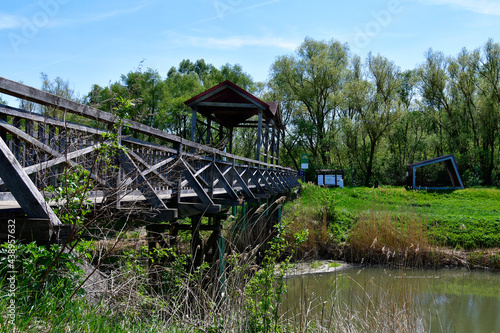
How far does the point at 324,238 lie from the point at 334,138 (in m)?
24.1

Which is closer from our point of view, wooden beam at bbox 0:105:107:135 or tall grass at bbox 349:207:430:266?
wooden beam at bbox 0:105:107:135

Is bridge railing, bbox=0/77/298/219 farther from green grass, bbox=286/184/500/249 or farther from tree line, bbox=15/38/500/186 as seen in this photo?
tree line, bbox=15/38/500/186

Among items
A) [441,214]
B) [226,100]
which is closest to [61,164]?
[226,100]

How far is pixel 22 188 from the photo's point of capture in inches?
106

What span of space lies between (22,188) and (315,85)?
35931 millimetres

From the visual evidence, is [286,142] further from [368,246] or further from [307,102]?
[368,246]

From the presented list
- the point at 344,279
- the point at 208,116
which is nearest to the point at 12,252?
the point at 344,279

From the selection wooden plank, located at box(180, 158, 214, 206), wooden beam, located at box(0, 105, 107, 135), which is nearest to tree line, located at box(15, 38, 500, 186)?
wooden plank, located at box(180, 158, 214, 206)

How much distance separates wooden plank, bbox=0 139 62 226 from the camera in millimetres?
2643

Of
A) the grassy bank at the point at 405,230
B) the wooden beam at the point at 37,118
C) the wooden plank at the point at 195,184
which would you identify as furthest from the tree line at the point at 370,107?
the wooden beam at the point at 37,118

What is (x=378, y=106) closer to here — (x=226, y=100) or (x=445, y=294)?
(x=226, y=100)

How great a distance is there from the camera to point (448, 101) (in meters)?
37.4

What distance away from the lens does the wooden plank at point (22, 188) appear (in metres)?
2.64

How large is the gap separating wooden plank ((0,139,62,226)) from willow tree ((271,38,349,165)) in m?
35.0
